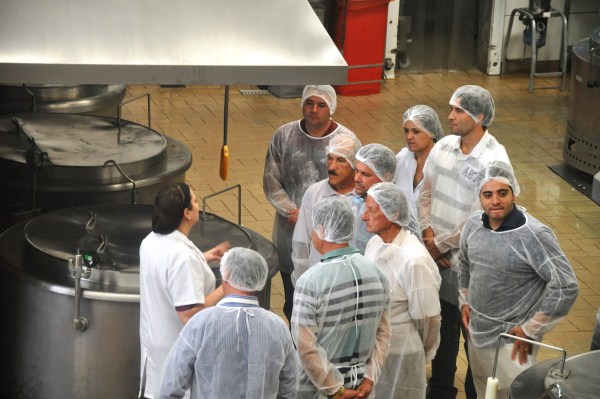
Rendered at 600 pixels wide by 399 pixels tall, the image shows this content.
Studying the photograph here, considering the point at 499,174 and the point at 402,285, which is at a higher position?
the point at 499,174

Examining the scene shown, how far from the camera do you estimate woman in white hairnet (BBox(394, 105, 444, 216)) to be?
5695mm

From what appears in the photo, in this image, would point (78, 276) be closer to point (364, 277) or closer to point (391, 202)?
point (364, 277)

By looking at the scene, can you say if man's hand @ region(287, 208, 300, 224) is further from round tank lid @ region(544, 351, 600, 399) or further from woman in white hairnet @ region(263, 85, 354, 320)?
round tank lid @ region(544, 351, 600, 399)

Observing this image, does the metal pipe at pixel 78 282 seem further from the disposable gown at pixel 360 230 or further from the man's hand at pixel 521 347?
the man's hand at pixel 521 347

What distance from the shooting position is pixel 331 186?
Result: 5.40 m

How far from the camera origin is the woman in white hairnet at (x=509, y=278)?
4.69m

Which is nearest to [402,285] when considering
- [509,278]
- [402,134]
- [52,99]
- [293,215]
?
[509,278]

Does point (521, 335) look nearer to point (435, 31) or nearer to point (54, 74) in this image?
point (54, 74)

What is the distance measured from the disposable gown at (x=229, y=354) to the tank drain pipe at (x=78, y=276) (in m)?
0.89

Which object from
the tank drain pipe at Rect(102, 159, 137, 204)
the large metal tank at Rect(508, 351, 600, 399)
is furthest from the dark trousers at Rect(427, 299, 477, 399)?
the tank drain pipe at Rect(102, 159, 137, 204)

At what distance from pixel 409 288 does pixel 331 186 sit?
2.90ft

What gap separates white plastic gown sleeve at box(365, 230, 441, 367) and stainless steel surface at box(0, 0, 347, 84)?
78 cm

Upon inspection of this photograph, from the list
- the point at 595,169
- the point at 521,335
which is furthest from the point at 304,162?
the point at 595,169

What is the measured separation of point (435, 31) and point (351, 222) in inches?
306
